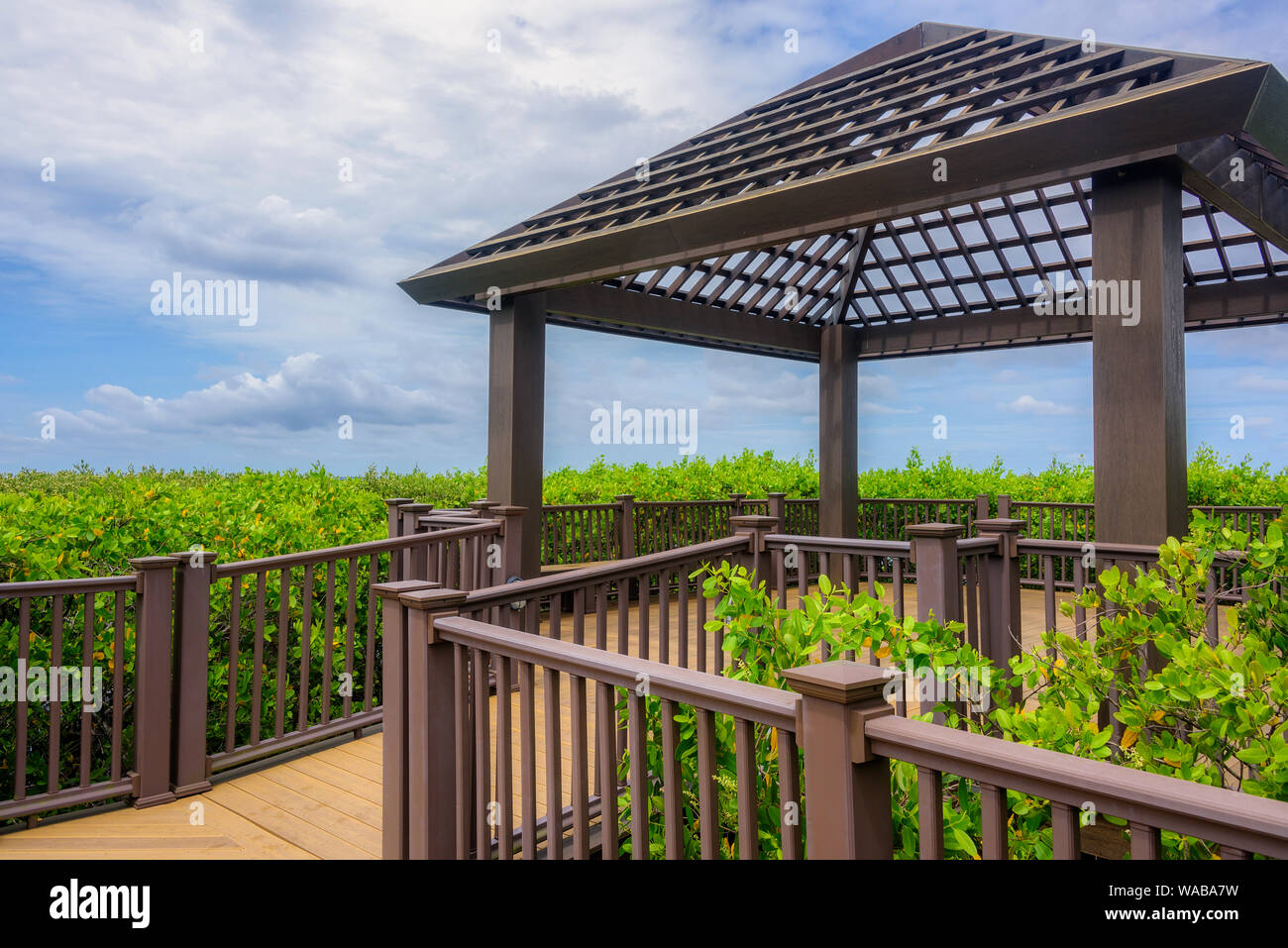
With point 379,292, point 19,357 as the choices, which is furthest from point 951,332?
point 19,357

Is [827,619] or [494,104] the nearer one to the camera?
[827,619]

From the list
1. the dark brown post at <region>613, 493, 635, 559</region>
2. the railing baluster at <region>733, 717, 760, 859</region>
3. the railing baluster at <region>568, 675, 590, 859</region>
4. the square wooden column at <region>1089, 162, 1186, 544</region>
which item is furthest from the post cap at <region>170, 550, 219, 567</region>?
the dark brown post at <region>613, 493, 635, 559</region>

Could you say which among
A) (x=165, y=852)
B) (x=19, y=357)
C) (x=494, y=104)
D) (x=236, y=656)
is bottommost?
(x=165, y=852)

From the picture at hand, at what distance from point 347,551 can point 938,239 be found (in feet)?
30.4

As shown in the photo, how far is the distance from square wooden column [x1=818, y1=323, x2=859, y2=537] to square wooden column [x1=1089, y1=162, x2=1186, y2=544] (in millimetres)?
5762

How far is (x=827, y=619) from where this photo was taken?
2467 mm

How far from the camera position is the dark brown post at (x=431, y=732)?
231cm

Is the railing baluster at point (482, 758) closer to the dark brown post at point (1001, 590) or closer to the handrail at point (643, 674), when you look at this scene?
the handrail at point (643, 674)

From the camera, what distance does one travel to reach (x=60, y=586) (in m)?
3.31

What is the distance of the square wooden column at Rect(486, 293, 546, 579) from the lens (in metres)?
7.68

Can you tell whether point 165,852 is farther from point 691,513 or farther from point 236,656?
point 691,513

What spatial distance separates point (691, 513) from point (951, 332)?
467 centimetres

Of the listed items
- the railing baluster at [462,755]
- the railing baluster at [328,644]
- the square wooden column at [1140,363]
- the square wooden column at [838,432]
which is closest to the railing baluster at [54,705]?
the railing baluster at [328,644]

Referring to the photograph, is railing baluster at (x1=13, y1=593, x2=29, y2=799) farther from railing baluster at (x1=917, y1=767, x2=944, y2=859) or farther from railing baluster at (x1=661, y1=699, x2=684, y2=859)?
railing baluster at (x1=917, y1=767, x2=944, y2=859)
